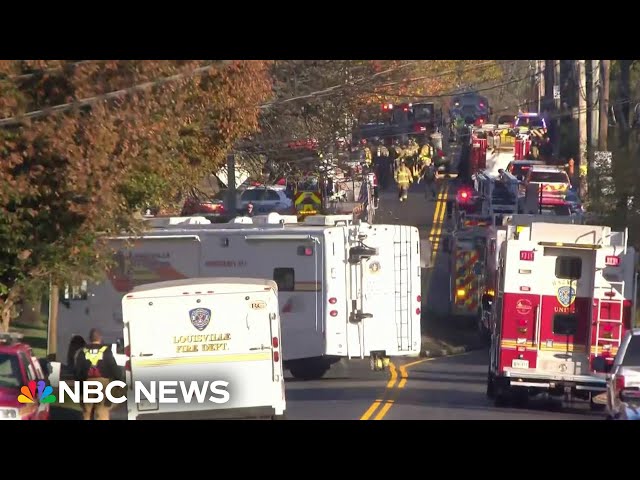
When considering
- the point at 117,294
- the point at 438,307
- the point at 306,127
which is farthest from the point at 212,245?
the point at 438,307

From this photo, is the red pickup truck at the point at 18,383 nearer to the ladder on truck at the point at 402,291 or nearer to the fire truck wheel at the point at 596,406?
the fire truck wheel at the point at 596,406

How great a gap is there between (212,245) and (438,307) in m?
14.5

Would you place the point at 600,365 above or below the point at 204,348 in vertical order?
below

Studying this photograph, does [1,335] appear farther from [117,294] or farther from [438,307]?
[438,307]

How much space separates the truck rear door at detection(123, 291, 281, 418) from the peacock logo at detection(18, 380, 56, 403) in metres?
1.15

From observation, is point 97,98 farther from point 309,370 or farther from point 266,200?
point 266,200

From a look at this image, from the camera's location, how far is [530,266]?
21.8 meters

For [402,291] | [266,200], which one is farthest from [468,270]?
[266,200]

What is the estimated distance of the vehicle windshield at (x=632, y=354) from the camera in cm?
1634

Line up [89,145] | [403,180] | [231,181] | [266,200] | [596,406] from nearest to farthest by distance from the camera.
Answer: [89,145], [596,406], [231,181], [266,200], [403,180]

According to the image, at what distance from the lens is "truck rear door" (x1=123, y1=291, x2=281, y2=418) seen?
644 inches

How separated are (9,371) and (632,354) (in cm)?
784

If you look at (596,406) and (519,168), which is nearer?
(596,406)

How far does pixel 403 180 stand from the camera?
55.1 meters
